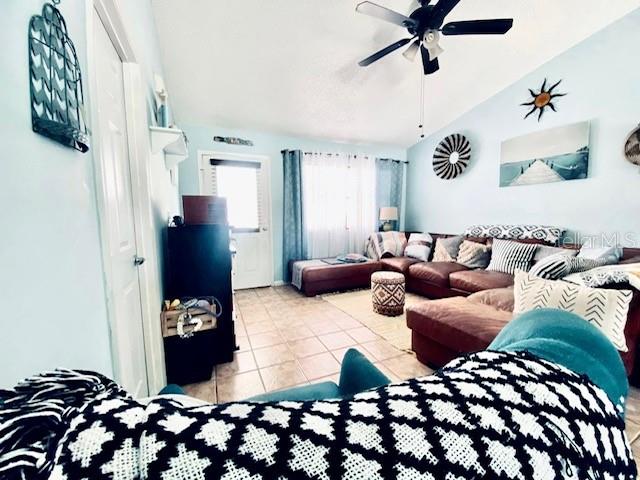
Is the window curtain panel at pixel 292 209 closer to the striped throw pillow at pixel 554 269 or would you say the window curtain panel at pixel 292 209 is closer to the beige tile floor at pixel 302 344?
the beige tile floor at pixel 302 344

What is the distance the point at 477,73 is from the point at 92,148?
386cm

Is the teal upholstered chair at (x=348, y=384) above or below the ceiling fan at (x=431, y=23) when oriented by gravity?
below

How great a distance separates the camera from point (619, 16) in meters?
2.47

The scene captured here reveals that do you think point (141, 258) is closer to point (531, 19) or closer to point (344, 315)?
point (344, 315)

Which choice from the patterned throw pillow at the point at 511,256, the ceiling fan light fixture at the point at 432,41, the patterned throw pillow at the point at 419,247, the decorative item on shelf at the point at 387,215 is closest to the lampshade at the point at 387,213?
the decorative item on shelf at the point at 387,215

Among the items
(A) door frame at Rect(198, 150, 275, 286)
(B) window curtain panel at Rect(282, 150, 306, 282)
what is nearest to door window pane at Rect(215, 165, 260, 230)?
(A) door frame at Rect(198, 150, 275, 286)

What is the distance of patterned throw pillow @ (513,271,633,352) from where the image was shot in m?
1.39

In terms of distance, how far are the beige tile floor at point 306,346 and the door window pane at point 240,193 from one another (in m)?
1.26

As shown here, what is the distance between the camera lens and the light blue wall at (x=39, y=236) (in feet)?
1.55

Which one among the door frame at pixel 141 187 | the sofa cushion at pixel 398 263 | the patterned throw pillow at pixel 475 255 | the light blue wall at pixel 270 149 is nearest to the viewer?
the door frame at pixel 141 187

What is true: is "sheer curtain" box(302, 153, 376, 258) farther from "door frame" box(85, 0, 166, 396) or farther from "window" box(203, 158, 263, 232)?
"door frame" box(85, 0, 166, 396)

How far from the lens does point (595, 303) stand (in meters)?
1.40

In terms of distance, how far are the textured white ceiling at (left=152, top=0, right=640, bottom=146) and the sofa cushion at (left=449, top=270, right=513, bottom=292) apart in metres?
2.36

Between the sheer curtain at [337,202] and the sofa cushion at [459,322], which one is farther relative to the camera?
the sheer curtain at [337,202]
